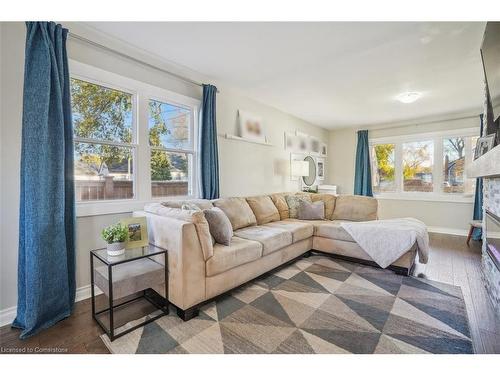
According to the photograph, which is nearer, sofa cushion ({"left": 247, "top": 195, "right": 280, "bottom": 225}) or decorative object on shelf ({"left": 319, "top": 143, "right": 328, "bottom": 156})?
sofa cushion ({"left": 247, "top": 195, "right": 280, "bottom": 225})

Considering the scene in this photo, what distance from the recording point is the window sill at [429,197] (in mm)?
4875

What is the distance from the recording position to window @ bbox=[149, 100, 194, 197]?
2.88 meters

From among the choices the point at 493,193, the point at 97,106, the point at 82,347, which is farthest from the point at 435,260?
the point at 97,106

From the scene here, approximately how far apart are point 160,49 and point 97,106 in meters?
0.85

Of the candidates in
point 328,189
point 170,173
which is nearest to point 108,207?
point 170,173

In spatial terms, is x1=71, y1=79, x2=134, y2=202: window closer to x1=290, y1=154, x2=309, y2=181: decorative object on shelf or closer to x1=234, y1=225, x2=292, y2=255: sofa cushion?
x1=234, y1=225, x2=292, y2=255: sofa cushion

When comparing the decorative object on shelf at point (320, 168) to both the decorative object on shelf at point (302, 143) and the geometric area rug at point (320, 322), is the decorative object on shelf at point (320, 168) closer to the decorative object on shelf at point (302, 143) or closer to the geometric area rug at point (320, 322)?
the decorative object on shelf at point (302, 143)

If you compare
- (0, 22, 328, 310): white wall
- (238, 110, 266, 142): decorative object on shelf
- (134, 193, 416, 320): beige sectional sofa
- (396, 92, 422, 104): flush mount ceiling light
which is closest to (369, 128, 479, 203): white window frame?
(396, 92, 422, 104): flush mount ceiling light

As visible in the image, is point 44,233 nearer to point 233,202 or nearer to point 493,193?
point 233,202

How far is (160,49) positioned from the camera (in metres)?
2.53

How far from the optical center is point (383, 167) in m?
5.91

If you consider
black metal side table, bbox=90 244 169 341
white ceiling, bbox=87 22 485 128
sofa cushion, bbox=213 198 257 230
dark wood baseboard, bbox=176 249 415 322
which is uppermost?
white ceiling, bbox=87 22 485 128

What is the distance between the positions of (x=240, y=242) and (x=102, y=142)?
5.46ft

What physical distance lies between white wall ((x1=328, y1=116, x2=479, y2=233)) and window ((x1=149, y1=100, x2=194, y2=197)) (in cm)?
447
